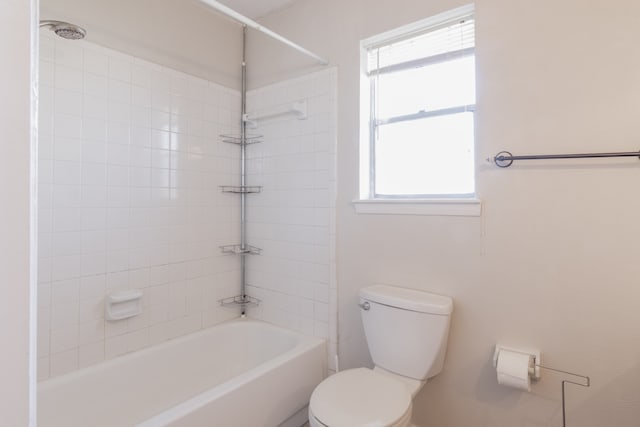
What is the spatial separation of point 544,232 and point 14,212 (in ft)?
5.56

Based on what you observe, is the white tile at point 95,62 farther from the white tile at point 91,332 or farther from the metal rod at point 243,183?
the white tile at point 91,332

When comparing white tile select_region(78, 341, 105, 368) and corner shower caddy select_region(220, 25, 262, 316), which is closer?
white tile select_region(78, 341, 105, 368)

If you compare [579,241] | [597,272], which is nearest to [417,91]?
[579,241]

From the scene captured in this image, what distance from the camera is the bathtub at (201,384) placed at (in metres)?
1.52

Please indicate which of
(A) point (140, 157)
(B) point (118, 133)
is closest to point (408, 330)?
(A) point (140, 157)

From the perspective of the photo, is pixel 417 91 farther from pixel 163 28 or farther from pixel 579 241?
pixel 163 28

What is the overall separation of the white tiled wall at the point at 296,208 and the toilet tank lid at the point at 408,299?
37 centimetres

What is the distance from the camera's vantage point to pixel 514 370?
1411mm

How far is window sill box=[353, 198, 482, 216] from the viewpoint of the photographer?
1.63 metres

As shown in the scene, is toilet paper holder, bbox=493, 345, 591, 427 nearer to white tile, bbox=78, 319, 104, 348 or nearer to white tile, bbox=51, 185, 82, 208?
white tile, bbox=78, 319, 104, 348

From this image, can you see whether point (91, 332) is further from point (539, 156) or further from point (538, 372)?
point (539, 156)

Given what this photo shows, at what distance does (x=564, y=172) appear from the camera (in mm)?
1424

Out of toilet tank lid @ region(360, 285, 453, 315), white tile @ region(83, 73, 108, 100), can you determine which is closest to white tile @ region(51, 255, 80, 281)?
white tile @ region(83, 73, 108, 100)

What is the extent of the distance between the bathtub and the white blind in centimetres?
172
